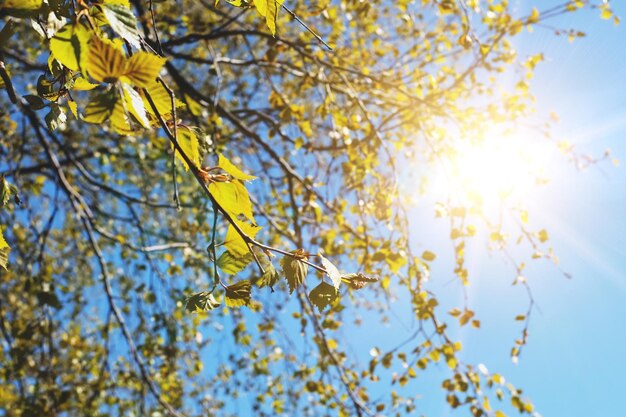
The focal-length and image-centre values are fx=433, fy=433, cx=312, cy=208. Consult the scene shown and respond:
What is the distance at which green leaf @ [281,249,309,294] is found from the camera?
2.10 feet

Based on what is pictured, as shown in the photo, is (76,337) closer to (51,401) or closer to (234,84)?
(51,401)

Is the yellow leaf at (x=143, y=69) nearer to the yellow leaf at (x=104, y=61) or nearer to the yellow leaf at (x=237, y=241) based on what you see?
the yellow leaf at (x=104, y=61)

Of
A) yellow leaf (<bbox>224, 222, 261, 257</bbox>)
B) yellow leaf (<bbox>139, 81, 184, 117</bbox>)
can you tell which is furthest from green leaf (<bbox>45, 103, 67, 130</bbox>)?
yellow leaf (<bbox>224, 222, 261, 257</bbox>)

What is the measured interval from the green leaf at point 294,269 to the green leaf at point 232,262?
6 cm

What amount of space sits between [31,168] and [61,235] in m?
1.50

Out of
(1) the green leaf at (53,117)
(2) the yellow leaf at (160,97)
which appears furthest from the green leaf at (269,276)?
(1) the green leaf at (53,117)

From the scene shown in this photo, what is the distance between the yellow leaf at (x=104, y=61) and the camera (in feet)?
1.53

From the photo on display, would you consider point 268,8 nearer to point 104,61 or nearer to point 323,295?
point 104,61

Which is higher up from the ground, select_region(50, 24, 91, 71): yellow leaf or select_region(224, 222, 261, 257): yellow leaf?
select_region(50, 24, 91, 71): yellow leaf

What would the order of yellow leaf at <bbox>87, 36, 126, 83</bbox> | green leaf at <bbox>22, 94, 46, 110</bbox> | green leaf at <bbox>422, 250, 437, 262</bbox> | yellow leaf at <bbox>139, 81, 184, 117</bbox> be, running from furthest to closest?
green leaf at <bbox>422, 250, 437, 262</bbox> < green leaf at <bbox>22, 94, 46, 110</bbox> < yellow leaf at <bbox>139, 81, 184, 117</bbox> < yellow leaf at <bbox>87, 36, 126, 83</bbox>

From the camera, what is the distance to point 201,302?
679 mm

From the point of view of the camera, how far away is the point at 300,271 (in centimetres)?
64

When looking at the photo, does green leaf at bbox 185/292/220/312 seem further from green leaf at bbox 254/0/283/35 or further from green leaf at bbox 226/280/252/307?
green leaf at bbox 254/0/283/35

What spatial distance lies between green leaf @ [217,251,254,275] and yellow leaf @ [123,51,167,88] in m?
0.28
